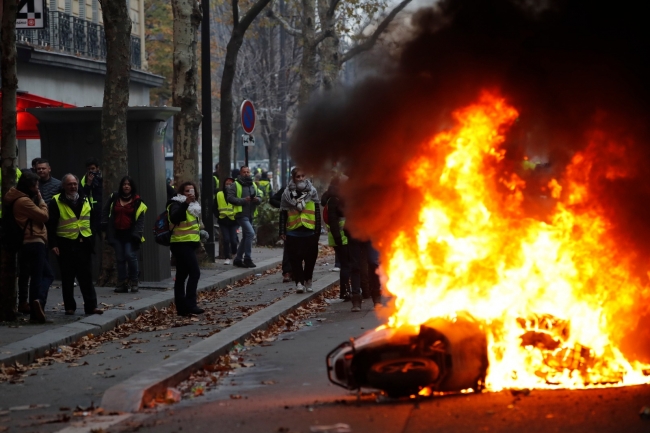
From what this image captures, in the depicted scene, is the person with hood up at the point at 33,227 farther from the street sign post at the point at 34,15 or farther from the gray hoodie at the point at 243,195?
the gray hoodie at the point at 243,195

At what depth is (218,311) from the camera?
14.7 m

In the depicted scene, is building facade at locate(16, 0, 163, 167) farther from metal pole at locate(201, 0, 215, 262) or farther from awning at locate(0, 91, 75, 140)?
metal pole at locate(201, 0, 215, 262)

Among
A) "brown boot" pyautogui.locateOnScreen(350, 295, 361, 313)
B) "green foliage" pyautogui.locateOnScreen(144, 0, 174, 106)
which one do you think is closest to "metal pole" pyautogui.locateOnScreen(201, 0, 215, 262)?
"brown boot" pyautogui.locateOnScreen(350, 295, 361, 313)

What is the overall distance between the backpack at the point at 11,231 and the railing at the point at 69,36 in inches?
690

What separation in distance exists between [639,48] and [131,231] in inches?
357

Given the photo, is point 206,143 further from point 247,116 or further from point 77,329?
point 77,329

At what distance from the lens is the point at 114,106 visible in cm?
1659

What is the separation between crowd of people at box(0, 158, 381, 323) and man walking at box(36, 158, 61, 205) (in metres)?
0.01

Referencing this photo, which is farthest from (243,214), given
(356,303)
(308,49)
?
(308,49)

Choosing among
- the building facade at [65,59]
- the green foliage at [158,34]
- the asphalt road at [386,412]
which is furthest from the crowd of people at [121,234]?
the green foliage at [158,34]

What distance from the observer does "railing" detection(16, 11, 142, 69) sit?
30344 millimetres

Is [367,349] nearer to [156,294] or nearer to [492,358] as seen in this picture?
[492,358]

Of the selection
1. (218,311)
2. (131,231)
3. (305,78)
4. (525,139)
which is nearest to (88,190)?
(131,231)

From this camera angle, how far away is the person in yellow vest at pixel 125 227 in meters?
15.8
